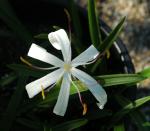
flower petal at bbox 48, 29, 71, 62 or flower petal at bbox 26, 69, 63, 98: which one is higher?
flower petal at bbox 48, 29, 71, 62

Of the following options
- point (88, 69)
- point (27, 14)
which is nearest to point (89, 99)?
point (88, 69)

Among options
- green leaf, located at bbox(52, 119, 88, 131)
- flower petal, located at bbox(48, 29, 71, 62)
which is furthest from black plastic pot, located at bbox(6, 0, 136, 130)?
flower petal, located at bbox(48, 29, 71, 62)

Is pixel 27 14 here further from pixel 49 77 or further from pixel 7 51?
pixel 49 77

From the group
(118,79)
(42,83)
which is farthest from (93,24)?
(42,83)

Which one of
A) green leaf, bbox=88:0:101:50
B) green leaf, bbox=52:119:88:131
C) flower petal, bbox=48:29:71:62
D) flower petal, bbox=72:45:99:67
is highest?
green leaf, bbox=88:0:101:50

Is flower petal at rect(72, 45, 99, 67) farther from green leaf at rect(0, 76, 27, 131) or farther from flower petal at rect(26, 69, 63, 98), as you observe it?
green leaf at rect(0, 76, 27, 131)

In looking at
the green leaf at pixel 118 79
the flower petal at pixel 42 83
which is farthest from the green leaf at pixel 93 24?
the flower petal at pixel 42 83
